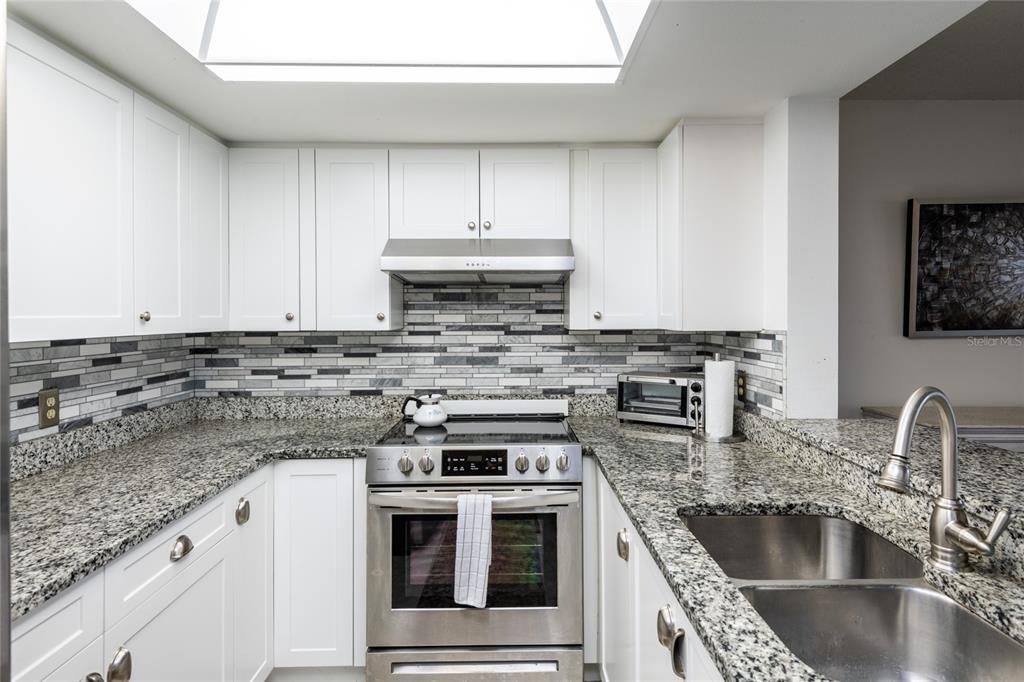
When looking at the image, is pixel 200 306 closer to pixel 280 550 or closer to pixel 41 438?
pixel 41 438

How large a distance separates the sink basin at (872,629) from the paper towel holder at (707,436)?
112 cm

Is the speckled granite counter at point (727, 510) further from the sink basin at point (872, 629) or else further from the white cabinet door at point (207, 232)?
the white cabinet door at point (207, 232)

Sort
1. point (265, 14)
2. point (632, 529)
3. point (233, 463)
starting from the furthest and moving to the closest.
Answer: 1. point (233, 463)
2. point (265, 14)
3. point (632, 529)

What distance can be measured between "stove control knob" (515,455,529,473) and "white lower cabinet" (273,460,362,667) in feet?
2.09

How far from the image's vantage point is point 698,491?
158cm

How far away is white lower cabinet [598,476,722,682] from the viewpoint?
105 cm

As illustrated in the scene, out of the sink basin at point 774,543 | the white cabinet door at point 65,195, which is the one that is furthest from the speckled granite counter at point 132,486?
the sink basin at point 774,543

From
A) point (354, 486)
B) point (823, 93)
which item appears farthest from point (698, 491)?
point (823, 93)

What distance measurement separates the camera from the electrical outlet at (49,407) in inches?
70.7

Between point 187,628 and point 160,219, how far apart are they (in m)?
1.36

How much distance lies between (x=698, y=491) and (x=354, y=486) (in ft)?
4.15

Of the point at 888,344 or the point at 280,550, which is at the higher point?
the point at 888,344

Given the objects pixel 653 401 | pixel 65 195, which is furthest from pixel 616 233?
pixel 65 195

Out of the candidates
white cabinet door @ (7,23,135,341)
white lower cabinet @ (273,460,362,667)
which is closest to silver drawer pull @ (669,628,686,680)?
white lower cabinet @ (273,460,362,667)
